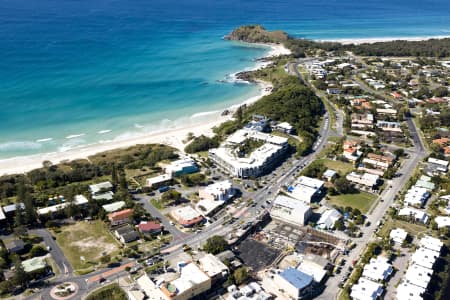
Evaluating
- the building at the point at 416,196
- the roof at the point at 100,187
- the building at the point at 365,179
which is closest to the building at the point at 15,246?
the roof at the point at 100,187

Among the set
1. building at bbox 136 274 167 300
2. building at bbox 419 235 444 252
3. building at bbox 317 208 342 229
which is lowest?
building at bbox 419 235 444 252

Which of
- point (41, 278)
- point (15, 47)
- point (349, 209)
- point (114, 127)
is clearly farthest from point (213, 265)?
point (15, 47)

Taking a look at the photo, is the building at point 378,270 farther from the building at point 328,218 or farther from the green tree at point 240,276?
the green tree at point 240,276

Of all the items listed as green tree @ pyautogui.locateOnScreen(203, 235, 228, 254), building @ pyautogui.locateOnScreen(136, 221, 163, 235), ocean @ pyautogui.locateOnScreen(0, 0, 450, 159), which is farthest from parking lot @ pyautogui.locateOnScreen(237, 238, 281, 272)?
ocean @ pyautogui.locateOnScreen(0, 0, 450, 159)

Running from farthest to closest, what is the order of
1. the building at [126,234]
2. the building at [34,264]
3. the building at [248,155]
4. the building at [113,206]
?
1. the building at [248,155]
2. the building at [113,206]
3. the building at [126,234]
4. the building at [34,264]

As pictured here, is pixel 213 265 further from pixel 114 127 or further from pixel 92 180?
pixel 114 127

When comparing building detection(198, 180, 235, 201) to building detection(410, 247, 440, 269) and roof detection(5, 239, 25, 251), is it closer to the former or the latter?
roof detection(5, 239, 25, 251)

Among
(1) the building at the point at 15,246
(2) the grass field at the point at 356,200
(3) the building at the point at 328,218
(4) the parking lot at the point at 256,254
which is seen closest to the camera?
(4) the parking lot at the point at 256,254

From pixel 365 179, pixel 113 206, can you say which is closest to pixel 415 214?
pixel 365 179
